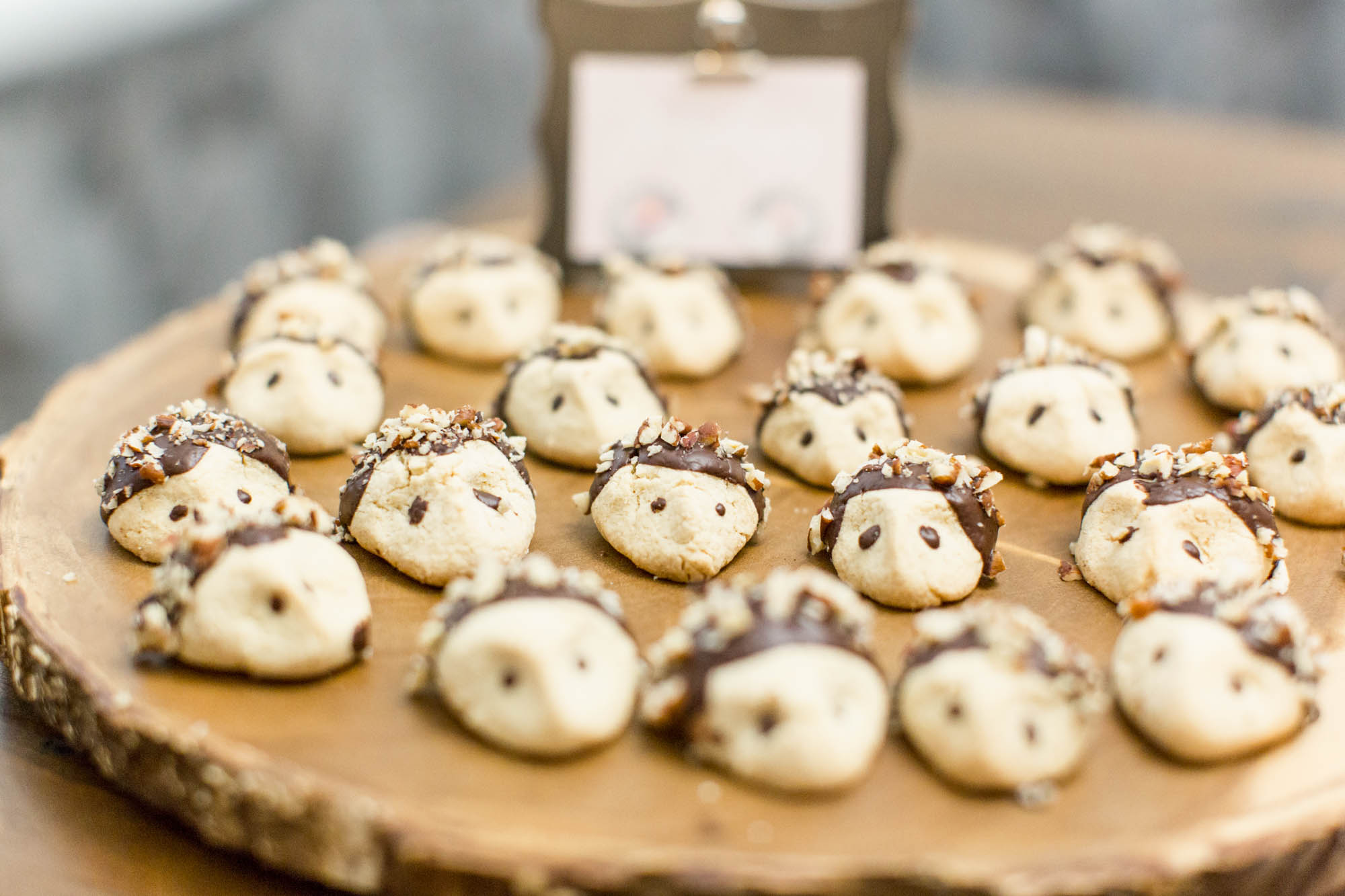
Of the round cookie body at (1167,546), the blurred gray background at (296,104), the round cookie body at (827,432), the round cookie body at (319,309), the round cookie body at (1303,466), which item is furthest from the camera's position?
the blurred gray background at (296,104)

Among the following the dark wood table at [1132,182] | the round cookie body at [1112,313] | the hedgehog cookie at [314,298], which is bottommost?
the dark wood table at [1132,182]

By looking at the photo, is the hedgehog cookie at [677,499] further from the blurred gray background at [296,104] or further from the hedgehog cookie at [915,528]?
the blurred gray background at [296,104]

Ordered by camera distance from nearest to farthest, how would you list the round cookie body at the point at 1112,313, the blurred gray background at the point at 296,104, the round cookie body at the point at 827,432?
1. the round cookie body at the point at 827,432
2. the round cookie body at the point at 1112,313
3. the blurred gray background at the point at 296,104

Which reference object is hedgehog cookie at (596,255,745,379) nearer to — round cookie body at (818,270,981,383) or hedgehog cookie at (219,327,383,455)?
round cookie body at (818,270,981,383)

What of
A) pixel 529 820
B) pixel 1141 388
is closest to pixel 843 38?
pixel 1141 388

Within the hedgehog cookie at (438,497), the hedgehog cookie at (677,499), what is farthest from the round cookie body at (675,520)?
the hedgehog cookie at (438,497)

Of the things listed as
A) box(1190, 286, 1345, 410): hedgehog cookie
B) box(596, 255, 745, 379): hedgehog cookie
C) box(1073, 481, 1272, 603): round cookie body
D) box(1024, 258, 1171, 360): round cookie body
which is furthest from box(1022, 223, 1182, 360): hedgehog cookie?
box(1073, 481, 1272, 603): round cookie body

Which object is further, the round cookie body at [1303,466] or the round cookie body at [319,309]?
the round cookie body at [319,309]
